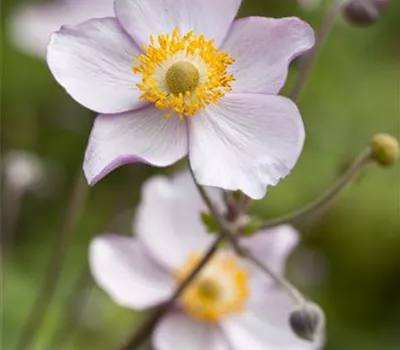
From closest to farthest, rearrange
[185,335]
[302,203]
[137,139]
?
[137,139], [185,335], [302,203]

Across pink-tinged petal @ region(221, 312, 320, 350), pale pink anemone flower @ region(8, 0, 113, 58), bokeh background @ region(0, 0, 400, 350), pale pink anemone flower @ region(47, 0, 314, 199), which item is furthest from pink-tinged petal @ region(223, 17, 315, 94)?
pale pink anemone flower @ region(8, 0, 113, 58)

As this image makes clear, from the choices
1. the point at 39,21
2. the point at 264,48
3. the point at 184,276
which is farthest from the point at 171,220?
the point at 39,21

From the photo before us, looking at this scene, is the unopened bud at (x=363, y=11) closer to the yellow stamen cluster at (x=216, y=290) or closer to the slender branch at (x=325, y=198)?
the slender branch at (x=325, y=198)

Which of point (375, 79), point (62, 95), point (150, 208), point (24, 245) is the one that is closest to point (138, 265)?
point (150, 208)

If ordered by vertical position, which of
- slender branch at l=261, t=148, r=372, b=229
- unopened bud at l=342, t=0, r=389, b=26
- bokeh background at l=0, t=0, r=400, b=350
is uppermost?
unopened bud at l=342, t=0, r=389, b=26

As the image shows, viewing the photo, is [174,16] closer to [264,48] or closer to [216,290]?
[264,48]

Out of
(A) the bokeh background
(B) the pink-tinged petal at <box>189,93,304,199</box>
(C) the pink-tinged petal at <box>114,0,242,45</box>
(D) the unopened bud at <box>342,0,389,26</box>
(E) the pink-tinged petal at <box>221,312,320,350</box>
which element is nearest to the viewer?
(B) the pink-tinged petal at <box>189,93,304,199</box>

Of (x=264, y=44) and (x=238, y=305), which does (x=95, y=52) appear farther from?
(x=238, y=305)

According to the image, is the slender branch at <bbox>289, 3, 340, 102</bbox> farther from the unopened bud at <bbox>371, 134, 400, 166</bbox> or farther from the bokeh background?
the bokeh background
